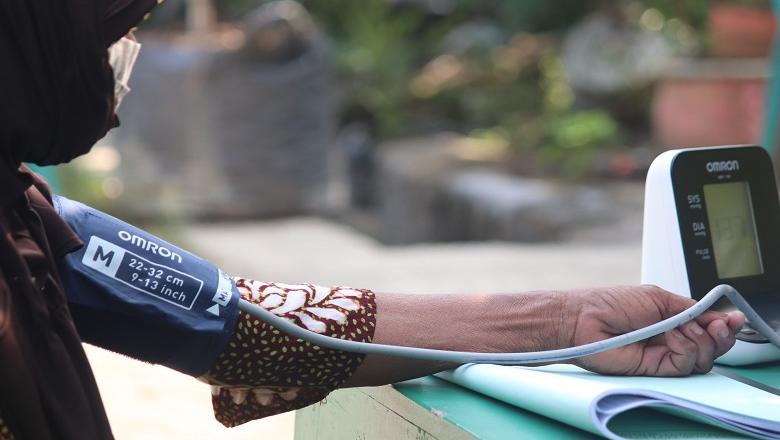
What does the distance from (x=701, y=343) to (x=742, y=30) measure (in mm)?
6745

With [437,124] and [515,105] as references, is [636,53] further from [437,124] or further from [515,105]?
[437,124]

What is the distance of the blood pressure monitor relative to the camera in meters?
1.41

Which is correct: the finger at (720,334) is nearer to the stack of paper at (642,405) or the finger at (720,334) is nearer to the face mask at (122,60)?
the stack of paper at (642,405)

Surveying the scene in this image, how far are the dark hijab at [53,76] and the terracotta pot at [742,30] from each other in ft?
22.8

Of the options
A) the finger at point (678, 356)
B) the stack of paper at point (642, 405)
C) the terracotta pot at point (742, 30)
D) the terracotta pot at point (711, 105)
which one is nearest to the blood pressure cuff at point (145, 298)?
the stack of paper at point (642, 405)

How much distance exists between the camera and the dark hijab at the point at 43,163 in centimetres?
110

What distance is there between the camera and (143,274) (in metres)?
1.33

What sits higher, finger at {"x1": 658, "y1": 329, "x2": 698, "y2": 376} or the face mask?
the face mask

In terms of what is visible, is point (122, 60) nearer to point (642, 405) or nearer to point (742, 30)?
point (642, 405)

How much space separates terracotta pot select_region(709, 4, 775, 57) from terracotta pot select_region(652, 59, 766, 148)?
33 cm

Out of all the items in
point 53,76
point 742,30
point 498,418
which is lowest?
Answer: point 498,418

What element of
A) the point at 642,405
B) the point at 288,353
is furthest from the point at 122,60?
the point at 642,405

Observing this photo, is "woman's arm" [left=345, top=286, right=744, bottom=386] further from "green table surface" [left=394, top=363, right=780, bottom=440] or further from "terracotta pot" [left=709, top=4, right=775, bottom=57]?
"terracotta pot" [left=709, top=4, right=775, bottom=57]

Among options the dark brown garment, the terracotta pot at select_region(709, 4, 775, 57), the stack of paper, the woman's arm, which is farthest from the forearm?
the terracotta pot at select_region(709, 4, 775, 57)
